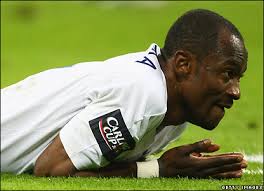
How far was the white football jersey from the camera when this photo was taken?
558cm

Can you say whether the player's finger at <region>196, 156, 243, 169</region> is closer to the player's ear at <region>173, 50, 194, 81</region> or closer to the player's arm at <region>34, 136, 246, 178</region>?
the player's arm at <region>34, 136, 246, 178</region>

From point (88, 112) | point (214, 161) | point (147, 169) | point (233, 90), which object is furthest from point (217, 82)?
point (88, 112)

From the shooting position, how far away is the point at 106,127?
5566mm

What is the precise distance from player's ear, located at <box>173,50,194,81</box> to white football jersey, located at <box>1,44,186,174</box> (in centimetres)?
13

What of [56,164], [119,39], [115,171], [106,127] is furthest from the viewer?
[119,39]

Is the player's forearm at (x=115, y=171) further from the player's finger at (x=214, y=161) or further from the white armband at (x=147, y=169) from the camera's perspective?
the player's finger at (x=214, y=161)

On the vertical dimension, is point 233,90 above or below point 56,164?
above

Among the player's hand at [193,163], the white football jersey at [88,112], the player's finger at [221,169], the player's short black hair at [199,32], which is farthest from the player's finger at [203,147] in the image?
the player's short black hair at [199,32]

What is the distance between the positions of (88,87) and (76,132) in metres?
0.39

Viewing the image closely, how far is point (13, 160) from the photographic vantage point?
5.90m

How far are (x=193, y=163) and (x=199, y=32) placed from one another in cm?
101

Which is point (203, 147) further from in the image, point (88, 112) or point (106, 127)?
point (88, 112)

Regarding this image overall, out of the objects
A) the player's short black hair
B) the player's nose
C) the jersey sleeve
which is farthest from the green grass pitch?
the player's short black hair

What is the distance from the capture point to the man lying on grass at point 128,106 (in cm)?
561
